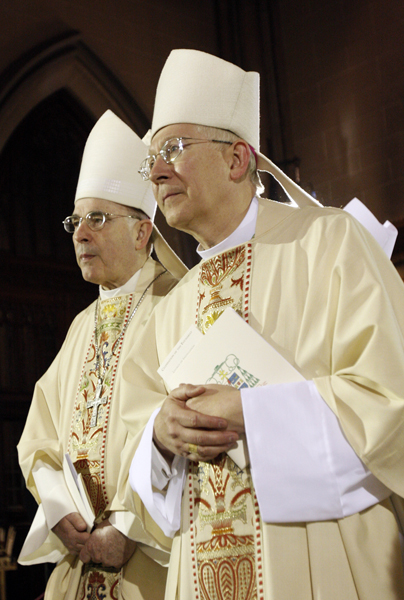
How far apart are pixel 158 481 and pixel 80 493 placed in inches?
28.4

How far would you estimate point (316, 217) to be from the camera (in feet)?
7.21

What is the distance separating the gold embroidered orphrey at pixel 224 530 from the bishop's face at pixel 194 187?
34 centimetres

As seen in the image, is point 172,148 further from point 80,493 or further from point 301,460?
point 80,493

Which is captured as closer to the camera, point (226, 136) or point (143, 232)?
point (226, 136)

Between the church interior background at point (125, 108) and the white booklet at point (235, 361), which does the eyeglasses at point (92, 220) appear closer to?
the white booklet at point (235, 361)

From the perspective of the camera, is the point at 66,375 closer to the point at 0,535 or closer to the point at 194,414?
the point at 194,414

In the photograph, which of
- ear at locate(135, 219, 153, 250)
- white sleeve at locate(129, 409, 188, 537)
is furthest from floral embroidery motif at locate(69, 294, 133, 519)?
white sleeve at locate(129, 409, 188, 537)

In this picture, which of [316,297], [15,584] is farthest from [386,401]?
[15,584]

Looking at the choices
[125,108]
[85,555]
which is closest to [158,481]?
[85,555]

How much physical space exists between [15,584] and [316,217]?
532 cm

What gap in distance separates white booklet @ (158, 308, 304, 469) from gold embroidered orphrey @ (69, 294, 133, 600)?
0.95 m

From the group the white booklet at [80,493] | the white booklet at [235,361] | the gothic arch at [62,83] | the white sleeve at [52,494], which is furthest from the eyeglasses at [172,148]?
the gothic arch at [62,83]

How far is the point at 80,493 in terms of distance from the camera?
2730mm

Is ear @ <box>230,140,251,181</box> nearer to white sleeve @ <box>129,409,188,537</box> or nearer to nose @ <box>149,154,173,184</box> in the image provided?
nose @ <box>149,154,173,184</box>
